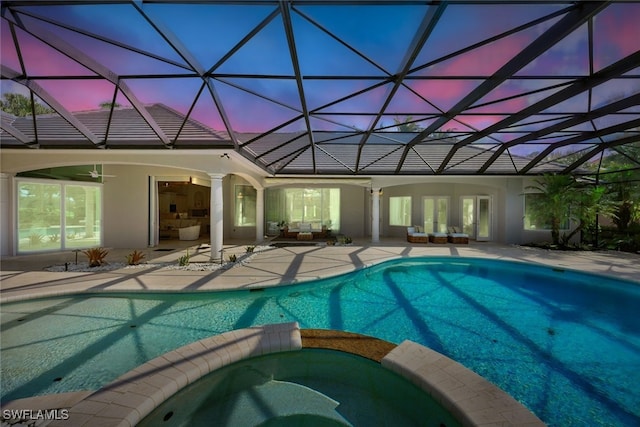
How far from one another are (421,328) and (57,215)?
46.0ft

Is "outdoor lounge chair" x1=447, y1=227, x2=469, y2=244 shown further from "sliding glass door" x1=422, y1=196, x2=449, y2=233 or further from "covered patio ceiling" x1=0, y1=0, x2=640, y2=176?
"covered patio ceiling" x1=0, y1=0, x2=640, y2=176

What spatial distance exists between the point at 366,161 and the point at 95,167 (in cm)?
1204

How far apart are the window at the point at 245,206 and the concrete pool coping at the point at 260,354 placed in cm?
1314

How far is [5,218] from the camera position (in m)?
9.91

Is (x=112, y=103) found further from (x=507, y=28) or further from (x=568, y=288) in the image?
(x=568, y=288)

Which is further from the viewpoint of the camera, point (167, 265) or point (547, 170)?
point (547, 170)

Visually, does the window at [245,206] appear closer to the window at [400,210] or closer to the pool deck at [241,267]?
the pool deck at [241,267]

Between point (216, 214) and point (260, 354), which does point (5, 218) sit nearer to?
point (216, 214)

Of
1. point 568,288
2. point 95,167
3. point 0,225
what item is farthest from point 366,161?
point 0,225

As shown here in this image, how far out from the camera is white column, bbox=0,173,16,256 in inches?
387

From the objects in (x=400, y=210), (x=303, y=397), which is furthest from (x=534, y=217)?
(x=303, y=397)

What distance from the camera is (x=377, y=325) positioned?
17.8 ft

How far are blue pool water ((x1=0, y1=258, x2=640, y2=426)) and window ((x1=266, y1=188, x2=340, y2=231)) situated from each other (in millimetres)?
10048

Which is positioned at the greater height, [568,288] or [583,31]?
[583,31]
